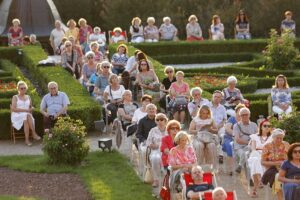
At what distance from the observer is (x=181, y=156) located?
49.6ft

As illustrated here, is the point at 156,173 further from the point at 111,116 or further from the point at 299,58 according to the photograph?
the point at 299,58

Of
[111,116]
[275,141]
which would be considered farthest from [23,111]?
[275,141]

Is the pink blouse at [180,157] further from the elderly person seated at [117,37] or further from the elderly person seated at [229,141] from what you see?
the elderly person seated at [117,37]

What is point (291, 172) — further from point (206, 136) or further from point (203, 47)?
point (203, 47)

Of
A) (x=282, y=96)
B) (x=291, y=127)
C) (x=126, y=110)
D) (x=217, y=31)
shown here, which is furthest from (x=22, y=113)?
(x=217, y=31)

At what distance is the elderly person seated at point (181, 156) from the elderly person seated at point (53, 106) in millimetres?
5535

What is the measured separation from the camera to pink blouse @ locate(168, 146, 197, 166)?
15086 millimetres

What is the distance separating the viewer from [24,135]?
817 inches

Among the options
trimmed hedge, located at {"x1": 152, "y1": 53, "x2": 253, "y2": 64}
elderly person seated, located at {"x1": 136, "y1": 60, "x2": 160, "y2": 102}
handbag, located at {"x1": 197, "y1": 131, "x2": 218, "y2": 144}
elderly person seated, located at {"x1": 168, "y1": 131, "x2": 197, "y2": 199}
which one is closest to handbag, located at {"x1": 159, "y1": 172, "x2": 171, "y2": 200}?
elderly person seated, located at {"x1": 168, "y1": 131, "x2": 197, "y2": 199}

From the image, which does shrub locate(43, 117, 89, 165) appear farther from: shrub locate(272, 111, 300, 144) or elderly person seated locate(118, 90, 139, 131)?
shrub locate(272, 111, 300, 144)

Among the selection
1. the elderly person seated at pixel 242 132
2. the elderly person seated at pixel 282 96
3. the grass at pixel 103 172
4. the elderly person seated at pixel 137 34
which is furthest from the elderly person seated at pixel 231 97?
the elderly person seated at pixel 137 34

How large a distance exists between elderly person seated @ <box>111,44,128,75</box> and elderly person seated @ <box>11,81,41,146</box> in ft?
18.7

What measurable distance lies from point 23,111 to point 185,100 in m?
3.59

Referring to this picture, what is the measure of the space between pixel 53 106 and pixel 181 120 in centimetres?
288
